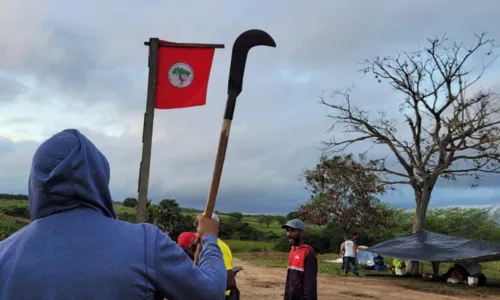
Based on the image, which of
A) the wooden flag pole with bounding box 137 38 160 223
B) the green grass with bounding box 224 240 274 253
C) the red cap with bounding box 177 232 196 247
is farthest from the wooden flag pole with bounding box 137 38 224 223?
the green grass with bounding box 224 240 274 253

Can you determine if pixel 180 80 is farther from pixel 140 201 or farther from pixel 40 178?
pixel 40 178

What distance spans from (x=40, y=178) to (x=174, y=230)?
29.9 metres

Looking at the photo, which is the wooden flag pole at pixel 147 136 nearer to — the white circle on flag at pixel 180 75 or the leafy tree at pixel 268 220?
the white circle on flag at pixel 180 75

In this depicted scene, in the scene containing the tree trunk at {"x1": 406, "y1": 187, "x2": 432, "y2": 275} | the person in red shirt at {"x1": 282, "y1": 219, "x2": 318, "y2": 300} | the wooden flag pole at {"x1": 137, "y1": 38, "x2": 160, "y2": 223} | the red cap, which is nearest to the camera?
the wooden flag pole at {"x1": 137, "y1": 38, "x2": 160, "y2": 223}

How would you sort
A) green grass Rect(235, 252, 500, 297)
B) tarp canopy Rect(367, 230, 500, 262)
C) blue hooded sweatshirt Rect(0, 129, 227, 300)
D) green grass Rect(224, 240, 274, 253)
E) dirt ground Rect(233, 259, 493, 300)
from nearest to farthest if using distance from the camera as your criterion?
blue hooded sweatshirt Rect(0, 129, 227, 300)
dirt ground Rect(233, 259, 493, 300)
green grass Rect(235, 252, 500, 297)
tarp canopy Rect(367, 230, 500, 262)
green grass Rect(224, 240, 274, 253)

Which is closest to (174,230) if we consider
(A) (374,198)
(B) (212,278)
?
(A) (374,198)

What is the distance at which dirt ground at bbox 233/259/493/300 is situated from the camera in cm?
1353

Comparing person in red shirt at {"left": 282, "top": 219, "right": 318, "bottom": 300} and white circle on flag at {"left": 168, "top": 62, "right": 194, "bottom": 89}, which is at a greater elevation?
white circle on flag at {"left": 168, "top": 62, "right": 194, "bottom": 89}

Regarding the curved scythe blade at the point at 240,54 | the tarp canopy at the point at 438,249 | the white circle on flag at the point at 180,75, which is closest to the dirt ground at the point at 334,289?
the tarp canopy at the point at 438,249

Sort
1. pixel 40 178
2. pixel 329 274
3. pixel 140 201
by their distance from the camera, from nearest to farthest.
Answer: pixel 40 178, pixel 140 201, pixel 329 274

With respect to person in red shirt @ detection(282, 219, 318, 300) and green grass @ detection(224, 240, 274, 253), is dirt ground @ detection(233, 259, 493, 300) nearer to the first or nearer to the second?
person in red shirt @ detection(282, 219, 318, 300)

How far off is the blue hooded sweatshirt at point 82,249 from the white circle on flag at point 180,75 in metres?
3.76

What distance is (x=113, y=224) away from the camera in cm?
154

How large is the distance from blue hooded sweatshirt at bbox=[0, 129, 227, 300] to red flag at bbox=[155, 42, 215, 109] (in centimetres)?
371
